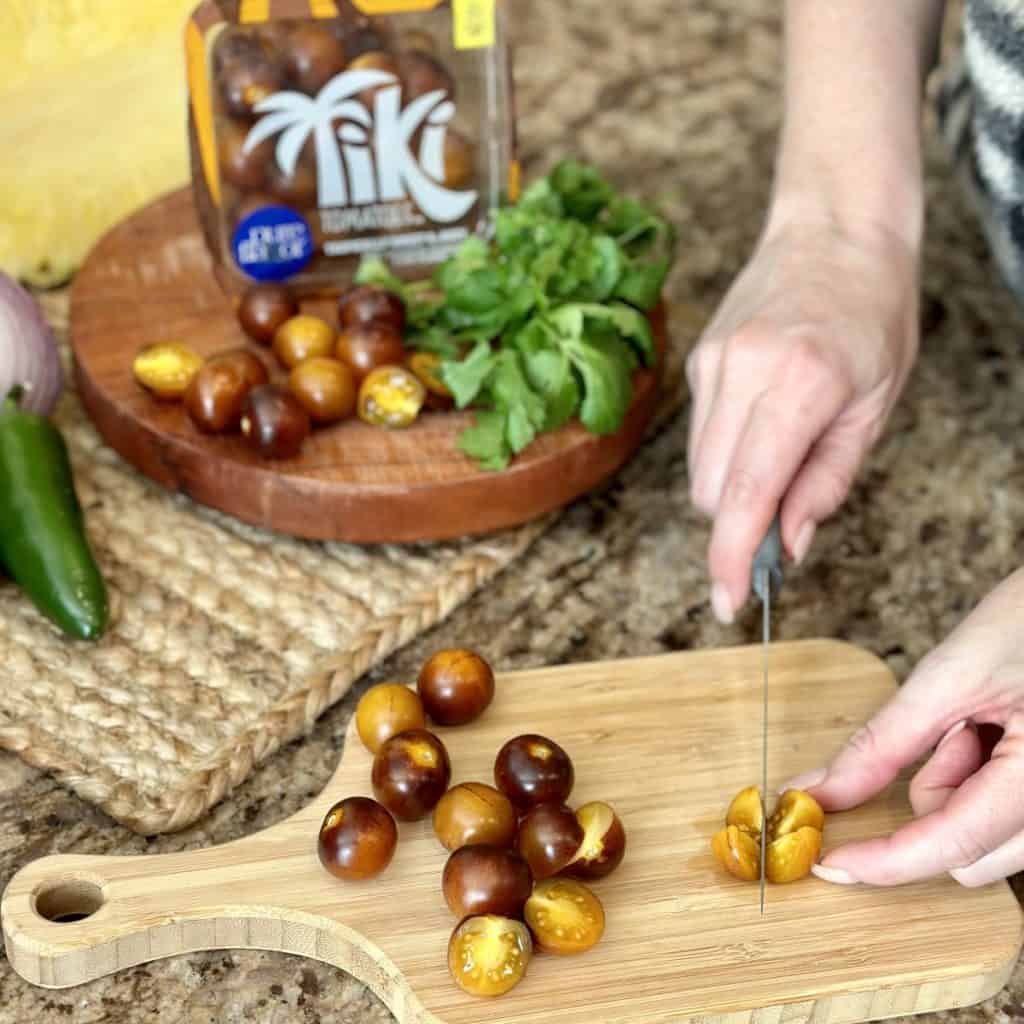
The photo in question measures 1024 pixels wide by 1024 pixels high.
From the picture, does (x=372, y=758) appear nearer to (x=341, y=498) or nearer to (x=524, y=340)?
(x=341, y=498)

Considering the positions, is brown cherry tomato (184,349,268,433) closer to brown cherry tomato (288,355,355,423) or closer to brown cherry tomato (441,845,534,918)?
brown cherry tomato (288,355,355,423)

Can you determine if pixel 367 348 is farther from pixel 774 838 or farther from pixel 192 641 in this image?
pixel 774 838

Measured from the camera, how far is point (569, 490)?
5.22 ft

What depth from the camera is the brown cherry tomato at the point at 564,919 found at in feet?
3.60

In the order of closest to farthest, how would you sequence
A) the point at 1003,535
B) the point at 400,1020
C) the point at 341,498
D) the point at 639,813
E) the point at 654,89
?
1. the point at 400,1020
2. the point at 639,813
3. the point at 341,498
4. the point at 1003,535
5. the point at 654,89

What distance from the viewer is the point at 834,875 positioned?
117 cm

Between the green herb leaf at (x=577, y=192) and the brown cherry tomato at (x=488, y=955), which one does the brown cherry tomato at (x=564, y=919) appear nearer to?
the brown cherry tomato at (x=488, y=955)

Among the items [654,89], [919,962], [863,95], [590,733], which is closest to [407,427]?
[590,733]

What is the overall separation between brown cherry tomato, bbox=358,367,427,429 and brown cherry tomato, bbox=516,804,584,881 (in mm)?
533

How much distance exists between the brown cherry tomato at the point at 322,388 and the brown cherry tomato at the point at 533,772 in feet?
1.58

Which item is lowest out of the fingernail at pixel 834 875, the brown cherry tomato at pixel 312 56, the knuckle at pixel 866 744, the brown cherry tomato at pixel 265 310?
the fingernail at pixel 834 875

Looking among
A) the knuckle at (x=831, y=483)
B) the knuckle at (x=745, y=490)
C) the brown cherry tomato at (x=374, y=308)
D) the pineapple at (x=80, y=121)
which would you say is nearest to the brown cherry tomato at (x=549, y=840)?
the knuckle at (x=745, y=490)

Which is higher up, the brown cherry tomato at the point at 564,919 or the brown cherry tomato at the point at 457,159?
the brown cherry tomato at the point at 457,159

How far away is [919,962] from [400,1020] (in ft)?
1.26
